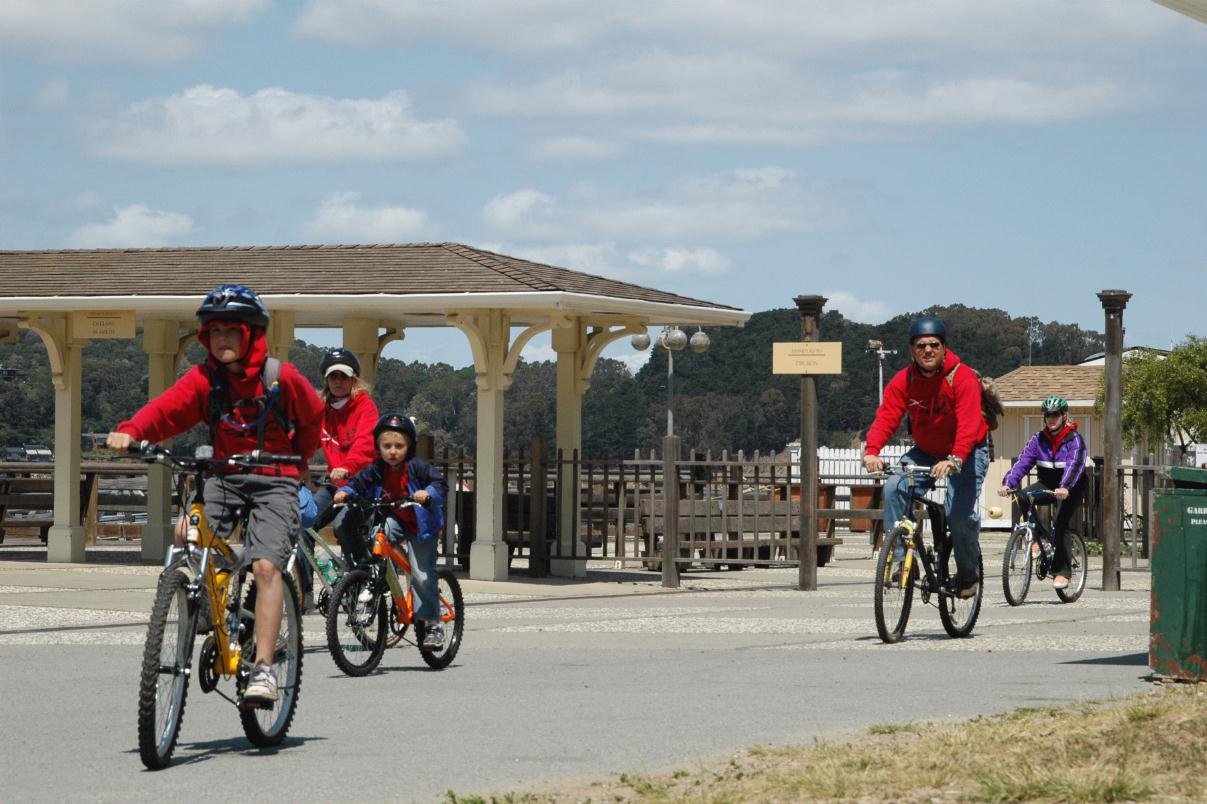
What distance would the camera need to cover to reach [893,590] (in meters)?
11.5

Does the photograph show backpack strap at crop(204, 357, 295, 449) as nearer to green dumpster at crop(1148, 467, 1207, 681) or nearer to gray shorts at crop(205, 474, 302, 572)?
gray shorts at crop(205, 474, 302, 572)

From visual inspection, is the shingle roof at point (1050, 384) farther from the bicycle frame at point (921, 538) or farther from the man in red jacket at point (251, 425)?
the man in red jacket at point (251, 425)

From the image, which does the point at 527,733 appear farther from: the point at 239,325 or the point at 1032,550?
the point at 1032,550

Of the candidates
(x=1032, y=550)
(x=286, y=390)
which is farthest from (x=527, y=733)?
(x=1032, y=550)

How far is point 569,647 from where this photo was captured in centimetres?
1179

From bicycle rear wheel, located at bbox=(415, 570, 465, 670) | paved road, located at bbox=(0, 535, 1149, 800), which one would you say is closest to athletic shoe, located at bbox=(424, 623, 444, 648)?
bicycle rear wheel, located at bbox=(415, 570, 465, 670)

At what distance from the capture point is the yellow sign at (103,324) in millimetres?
21188

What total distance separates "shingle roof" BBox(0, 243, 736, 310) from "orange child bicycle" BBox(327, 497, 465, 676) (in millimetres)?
8649

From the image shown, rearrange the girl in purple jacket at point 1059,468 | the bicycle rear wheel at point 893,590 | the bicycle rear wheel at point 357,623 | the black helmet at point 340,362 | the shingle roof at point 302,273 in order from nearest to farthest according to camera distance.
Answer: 1. the bicycle rear wheel at point 357,623
2. the black helmet at point 340,362
3. the bicycle rear wheel at point 893,590
4. the girl in purple jacket at point 1059,468
5. the shingle roof at point 302,273

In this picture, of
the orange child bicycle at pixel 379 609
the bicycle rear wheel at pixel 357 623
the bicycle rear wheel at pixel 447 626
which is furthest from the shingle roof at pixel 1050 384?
the bicycle rear wheel at pixel 357 623

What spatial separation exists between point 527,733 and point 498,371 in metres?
12.1

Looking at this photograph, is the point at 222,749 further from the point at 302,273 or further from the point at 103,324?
the point at 103,324

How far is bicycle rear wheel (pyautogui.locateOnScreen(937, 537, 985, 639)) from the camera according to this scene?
38.8 ft

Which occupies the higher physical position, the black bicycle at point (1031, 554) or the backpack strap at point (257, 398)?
the backpack strap at point (257, 398)
